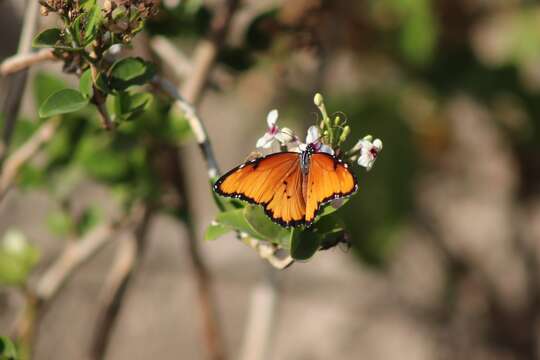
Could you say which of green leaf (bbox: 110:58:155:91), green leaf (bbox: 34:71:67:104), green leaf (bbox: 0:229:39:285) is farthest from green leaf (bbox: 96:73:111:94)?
green leaf (bbox: 0:229:39:285)

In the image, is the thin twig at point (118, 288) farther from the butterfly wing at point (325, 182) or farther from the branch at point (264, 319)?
the butterfly wing at point (325, 182)

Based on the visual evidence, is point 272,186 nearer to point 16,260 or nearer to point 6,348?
point 6,348

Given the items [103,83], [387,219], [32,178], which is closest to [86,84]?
[103,83]

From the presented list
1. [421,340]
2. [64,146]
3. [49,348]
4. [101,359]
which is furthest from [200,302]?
[421,340]

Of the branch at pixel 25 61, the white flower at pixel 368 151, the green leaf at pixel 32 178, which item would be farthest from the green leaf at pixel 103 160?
the white flower at pixel 368 151

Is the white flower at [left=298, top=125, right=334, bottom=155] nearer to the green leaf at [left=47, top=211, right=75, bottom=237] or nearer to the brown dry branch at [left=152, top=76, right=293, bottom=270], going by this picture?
the brown dry branch at [left=152, top=76, right=293, bottom=270]

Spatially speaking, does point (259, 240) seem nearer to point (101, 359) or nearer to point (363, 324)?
point (101, 359)
